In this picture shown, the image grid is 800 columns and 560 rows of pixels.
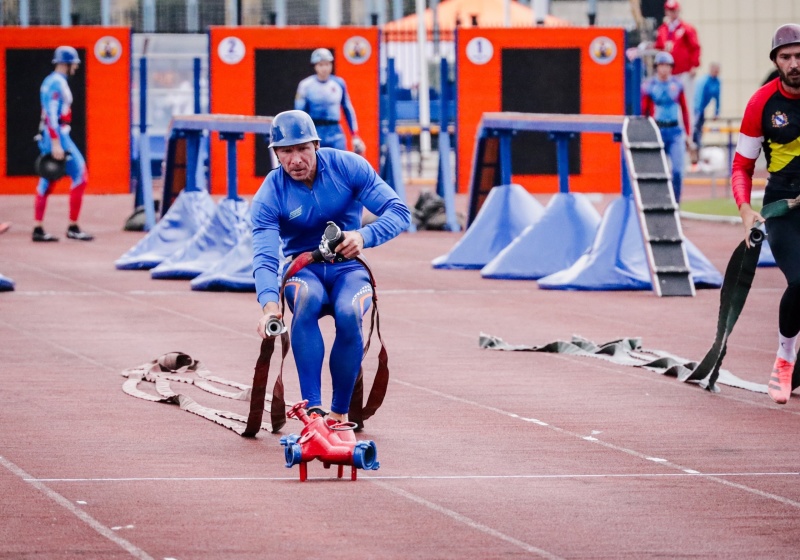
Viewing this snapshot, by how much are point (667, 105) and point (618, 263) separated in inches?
202

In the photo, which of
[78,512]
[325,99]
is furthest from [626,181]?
[78,512]

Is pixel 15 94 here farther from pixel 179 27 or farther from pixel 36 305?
pixel 179 27

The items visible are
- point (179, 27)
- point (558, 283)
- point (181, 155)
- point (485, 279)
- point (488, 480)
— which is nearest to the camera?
point (488, 480)

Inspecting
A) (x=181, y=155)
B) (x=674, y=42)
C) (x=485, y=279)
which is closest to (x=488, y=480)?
(x=485, y=279)

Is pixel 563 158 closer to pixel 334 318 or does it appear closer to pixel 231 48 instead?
pixel 334 318

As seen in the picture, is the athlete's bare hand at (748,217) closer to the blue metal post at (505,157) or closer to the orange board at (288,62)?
the blue metal post at (505,157)

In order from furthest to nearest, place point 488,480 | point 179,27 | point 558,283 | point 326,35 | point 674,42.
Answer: point 179,27 < point 326,35 < point 674,42 < point 558,283 < point 488,480

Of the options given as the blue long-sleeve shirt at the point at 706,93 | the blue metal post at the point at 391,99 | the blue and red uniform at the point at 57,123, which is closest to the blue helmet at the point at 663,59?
the blue metal post at the point at 391,99

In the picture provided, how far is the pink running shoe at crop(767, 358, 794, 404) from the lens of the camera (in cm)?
936

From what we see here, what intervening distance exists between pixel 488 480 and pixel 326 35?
2129 centimetres

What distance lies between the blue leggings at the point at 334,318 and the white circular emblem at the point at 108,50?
2124cm

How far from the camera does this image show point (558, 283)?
639 inches

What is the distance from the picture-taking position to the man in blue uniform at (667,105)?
20.8 meters

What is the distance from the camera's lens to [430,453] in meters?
7.88
